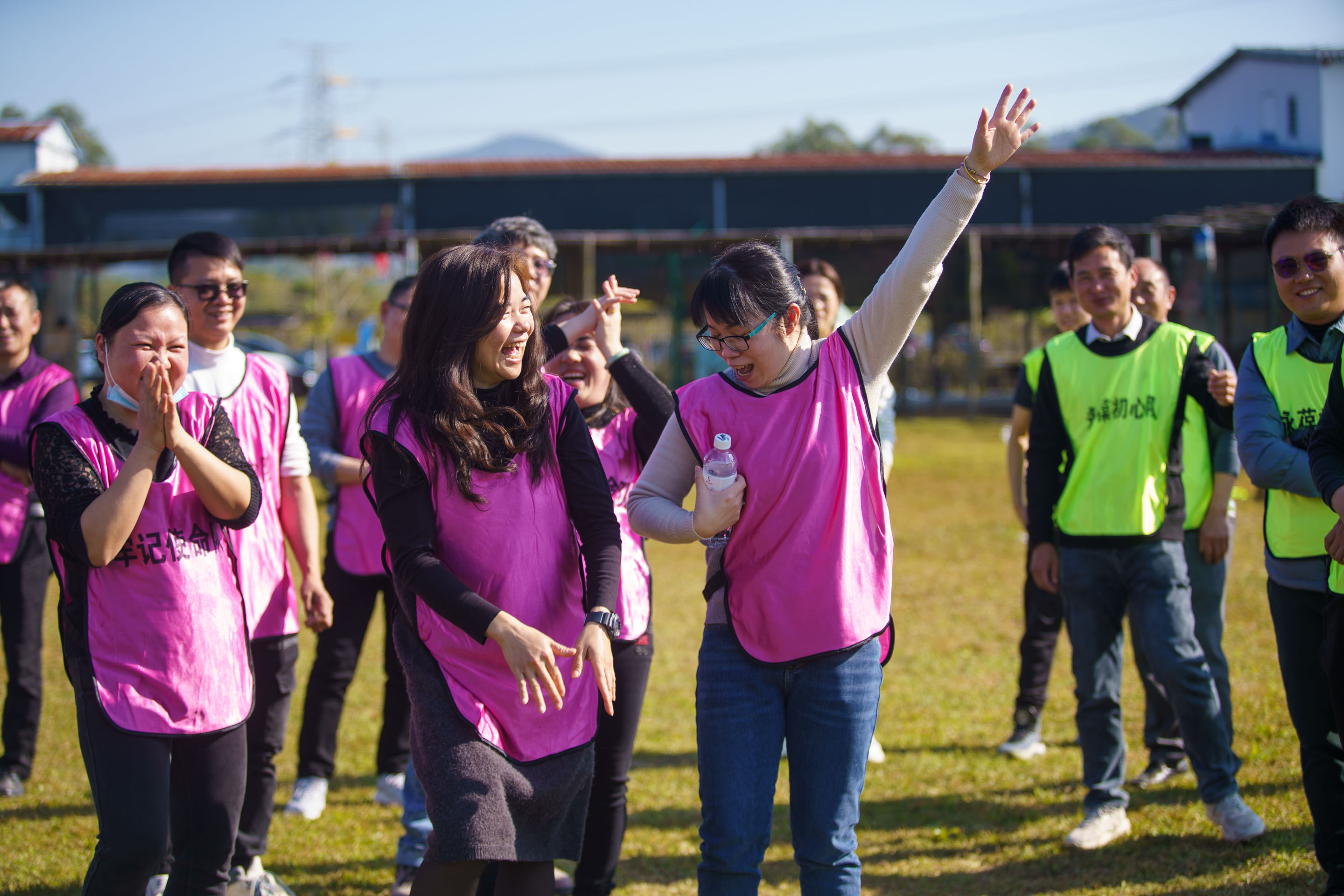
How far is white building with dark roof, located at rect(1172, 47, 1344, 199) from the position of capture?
1009 inches

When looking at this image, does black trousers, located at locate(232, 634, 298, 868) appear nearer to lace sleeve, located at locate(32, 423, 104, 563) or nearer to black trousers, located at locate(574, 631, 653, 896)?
lace sleeve, located at locate(32, 423, 104, 563)

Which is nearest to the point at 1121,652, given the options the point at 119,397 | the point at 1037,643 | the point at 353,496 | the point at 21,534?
the point at 1037,643

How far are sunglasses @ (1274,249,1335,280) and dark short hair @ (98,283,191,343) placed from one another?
3.21 meters

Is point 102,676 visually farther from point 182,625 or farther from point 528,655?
point 528,655

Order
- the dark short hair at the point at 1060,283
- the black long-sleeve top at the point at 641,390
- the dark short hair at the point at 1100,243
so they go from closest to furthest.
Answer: the black long-sleeve top at the point at 641,390
the dark short hair at the point at 1100,243
the dark short hair at the point at 1060,283

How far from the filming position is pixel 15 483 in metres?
4.43

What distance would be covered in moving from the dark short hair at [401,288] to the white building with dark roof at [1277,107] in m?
26.9

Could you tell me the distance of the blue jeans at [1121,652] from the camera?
11.9ft

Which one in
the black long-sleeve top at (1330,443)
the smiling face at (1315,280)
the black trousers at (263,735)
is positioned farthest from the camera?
the black trousers at (263,735)

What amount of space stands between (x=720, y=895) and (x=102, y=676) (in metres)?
1.59

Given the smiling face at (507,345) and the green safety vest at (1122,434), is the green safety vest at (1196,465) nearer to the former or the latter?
the green safety vest at (1122,434)

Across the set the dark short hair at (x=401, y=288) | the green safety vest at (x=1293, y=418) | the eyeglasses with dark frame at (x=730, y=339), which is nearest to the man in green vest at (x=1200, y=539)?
the green safety vest at (x=1293, y=418)

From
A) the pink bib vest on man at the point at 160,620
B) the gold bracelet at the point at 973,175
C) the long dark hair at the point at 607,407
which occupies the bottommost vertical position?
the pink bib vest on man at the point at 160,620

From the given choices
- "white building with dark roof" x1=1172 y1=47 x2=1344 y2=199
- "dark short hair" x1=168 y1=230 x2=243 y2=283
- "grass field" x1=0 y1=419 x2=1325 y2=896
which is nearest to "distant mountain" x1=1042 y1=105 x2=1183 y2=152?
"white building with dark roof" x1=1172 y1=47 x2=1344 y2=199
